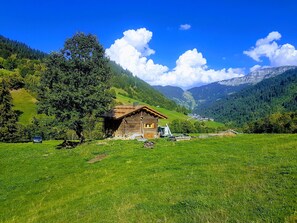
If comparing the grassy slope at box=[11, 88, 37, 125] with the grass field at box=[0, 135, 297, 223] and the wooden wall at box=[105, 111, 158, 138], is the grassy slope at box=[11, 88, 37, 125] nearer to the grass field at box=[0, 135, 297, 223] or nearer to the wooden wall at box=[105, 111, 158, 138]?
the wooden wall at box=[105, 111, 158, 138]

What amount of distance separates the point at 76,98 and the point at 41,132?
8152 centimetres

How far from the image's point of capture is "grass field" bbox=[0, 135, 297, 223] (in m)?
13.8

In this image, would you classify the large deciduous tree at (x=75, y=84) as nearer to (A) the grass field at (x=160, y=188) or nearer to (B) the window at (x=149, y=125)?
(B) the window at (x=149, y=125)

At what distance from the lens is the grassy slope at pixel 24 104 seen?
152 m

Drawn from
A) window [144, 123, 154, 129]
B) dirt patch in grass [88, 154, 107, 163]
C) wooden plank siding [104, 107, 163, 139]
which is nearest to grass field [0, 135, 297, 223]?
dirt patch in grass [88, 154, 107, 163]

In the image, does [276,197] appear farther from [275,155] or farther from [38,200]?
[38,200]

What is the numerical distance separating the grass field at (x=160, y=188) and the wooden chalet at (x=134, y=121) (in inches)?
1103

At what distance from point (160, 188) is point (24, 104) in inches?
6453

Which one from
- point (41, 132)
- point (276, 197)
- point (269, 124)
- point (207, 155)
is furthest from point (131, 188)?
point (269, 124)

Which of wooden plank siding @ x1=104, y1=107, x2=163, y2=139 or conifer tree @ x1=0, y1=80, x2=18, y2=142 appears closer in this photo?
wooden plank siding @ x1=104, y1=107, x2=163, y2=139

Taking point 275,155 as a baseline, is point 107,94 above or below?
above

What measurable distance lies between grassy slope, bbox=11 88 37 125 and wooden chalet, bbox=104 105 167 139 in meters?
94.5

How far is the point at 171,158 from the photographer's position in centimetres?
2925

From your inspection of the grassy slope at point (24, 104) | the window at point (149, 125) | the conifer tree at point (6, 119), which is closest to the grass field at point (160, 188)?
the window at point (149, 125)
